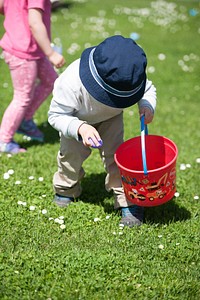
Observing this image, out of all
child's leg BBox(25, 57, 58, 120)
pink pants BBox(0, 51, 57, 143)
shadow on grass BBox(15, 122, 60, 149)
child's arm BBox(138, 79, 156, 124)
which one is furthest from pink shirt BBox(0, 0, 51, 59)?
child's arm BBox(138, 79, 156, 124)

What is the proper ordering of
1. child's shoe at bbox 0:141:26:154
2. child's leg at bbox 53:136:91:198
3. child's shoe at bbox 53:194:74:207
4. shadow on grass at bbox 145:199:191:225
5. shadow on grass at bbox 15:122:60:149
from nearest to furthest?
child's leg at bbox 53:136:91:198
shadow on grass at bbox 145:199:191:225
child's shoe at bbox 53:194:74:207
child's shoe at bbox 0:141:26:154
shadow on grass at bbox 15:122:60:149

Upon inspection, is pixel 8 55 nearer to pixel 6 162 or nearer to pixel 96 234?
pixel 6 162

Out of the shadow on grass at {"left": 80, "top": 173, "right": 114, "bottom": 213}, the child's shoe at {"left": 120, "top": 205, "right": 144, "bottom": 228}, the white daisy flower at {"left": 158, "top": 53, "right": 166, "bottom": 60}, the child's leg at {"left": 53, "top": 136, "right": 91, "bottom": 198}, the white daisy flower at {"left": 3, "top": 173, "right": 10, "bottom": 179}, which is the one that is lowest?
the white daisy flower at {"left": 158, "top": 53, "right": 166, "bottom": 60}

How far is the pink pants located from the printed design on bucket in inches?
75.8

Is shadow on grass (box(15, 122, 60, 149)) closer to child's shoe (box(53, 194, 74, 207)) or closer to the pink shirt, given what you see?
the pink shirt

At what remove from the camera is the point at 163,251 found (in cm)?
338

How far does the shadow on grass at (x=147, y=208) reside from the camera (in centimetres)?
384

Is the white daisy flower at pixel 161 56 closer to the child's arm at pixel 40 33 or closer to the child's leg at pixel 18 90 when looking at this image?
the child's leg at pixel 18 90

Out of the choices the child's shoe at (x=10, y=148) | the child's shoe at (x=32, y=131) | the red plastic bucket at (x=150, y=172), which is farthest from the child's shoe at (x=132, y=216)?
the child's shoe at (x=32, y=131)

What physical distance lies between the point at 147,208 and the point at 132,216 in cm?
28

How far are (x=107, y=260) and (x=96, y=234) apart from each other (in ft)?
1.26

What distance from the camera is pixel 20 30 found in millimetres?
4746

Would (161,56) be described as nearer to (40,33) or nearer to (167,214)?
(40,33)

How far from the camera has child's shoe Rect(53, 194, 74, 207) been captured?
3.96m
